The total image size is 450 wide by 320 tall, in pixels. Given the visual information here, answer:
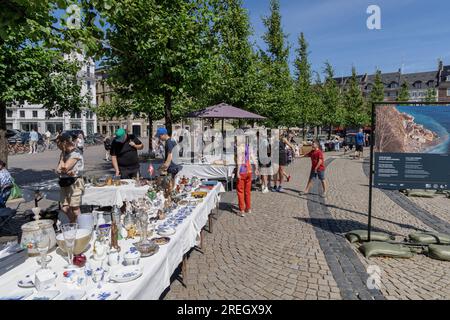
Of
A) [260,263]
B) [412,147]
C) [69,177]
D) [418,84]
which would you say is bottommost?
[260,263]

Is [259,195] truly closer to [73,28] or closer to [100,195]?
[100,195]

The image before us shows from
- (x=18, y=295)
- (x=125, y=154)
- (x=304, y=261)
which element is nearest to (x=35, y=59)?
(x=125, y=154)

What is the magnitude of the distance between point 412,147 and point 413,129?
1.02 feet

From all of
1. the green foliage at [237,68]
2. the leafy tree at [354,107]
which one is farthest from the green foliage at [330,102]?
the green foliage at [237,68]

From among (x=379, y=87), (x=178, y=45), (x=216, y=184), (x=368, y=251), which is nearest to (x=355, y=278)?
(x=368, y=251)

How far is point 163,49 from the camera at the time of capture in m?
7.50

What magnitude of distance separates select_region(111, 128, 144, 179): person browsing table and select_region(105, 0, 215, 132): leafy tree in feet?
5.81

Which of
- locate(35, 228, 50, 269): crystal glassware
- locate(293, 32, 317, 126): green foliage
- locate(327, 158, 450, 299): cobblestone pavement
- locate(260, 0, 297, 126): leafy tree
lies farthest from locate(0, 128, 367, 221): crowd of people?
locate(293, 32, 317, 126): green foliage

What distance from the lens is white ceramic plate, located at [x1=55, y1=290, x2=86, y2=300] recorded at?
2.25m

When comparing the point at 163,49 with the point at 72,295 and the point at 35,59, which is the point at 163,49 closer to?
the point at 35,59

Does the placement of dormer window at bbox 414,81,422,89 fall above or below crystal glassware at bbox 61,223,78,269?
above

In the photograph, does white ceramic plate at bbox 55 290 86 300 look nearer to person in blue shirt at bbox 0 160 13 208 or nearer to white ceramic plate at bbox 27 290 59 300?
white ceramic plate at bbox 27 290 59 300

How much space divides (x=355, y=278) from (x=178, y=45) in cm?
676

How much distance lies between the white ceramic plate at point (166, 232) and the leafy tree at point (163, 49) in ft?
15.3
